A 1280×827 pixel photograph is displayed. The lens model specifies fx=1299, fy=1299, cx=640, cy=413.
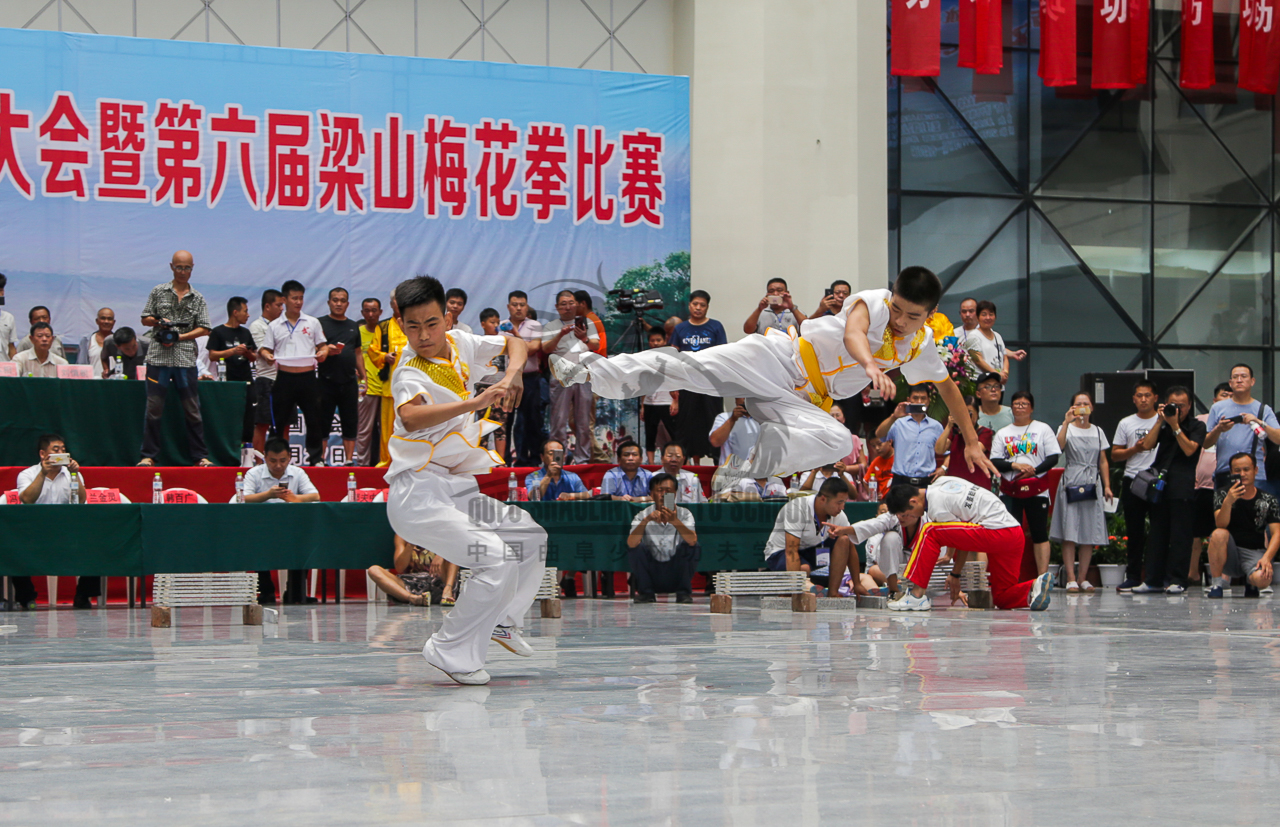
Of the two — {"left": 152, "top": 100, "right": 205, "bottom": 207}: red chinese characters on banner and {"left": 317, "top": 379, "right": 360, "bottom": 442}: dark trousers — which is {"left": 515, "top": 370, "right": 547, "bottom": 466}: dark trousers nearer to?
{"left": 317, "top": 379, "right": 360, "bottom": 442}: dark trousers

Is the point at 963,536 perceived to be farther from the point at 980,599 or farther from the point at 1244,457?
the point at 1244,457

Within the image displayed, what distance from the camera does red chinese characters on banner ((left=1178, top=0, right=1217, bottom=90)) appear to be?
20234mm

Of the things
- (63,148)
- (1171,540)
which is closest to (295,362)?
(63,148)

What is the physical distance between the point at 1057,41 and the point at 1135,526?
862 cm

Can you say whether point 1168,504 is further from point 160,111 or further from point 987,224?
point 160,111

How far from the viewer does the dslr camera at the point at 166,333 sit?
1275 centimetres

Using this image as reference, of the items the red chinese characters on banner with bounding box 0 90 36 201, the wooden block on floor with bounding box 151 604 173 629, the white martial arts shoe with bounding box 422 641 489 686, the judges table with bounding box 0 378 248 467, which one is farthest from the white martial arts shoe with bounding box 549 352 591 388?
the red chinese characters on banner with bounding box 0 90 36 201

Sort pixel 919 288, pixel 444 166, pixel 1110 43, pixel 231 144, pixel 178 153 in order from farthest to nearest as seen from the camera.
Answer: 1. pixel 1110 43
2. pixel 444 166
3. pixel 231 144
4. pixel 178 153
5. pixel 919 288

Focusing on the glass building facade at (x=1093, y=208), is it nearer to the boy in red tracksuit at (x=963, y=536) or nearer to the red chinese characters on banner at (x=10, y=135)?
the boy in red tracksuit at (x=963, y=536)

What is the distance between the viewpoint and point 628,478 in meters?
13.2

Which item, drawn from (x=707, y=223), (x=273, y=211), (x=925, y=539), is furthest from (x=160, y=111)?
(x=925, y=539)

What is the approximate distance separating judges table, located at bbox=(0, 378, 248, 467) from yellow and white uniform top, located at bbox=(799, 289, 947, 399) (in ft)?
26.0

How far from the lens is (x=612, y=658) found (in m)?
7.28

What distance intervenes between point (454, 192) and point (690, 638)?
9.32 meters
